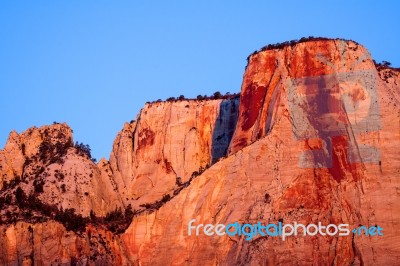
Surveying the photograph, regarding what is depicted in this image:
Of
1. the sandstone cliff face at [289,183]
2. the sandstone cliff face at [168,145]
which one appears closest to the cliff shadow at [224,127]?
the sandstone cliff face at [168,145]

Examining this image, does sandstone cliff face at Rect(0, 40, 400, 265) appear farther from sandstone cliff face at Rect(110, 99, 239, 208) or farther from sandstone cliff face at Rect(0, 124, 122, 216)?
sandstone cliff face at Rect(110, 99, 239, 208)

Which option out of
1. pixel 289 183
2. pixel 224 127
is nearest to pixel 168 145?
pixel 224 127

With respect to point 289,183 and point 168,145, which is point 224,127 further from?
point 289,183

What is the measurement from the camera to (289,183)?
105 m

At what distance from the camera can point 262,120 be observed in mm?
111375

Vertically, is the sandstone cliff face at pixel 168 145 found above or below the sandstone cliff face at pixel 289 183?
above

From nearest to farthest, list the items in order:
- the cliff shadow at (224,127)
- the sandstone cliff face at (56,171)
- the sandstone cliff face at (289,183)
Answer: the sandstone cliff face at (289,183) → the sandstone cliff face at (56,171) → the cliff shadow at (224,127)

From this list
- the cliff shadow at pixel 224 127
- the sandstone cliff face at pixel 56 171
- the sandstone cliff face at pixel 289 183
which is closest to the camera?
the sandstone cliff face at pixel 289 183

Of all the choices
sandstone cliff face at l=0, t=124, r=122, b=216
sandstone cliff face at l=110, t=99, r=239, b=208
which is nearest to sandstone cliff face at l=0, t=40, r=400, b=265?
sandstone cliff face at l=0, t=124, r=122, b=216

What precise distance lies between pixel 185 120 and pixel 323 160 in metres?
21.4

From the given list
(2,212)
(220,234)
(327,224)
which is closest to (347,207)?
(327,224)

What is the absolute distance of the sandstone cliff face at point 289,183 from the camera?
102 meters

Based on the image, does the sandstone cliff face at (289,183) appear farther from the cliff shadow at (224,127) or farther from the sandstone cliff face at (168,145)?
the sandstone cliff face at (168,145)

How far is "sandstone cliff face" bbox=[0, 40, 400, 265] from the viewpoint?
102m
